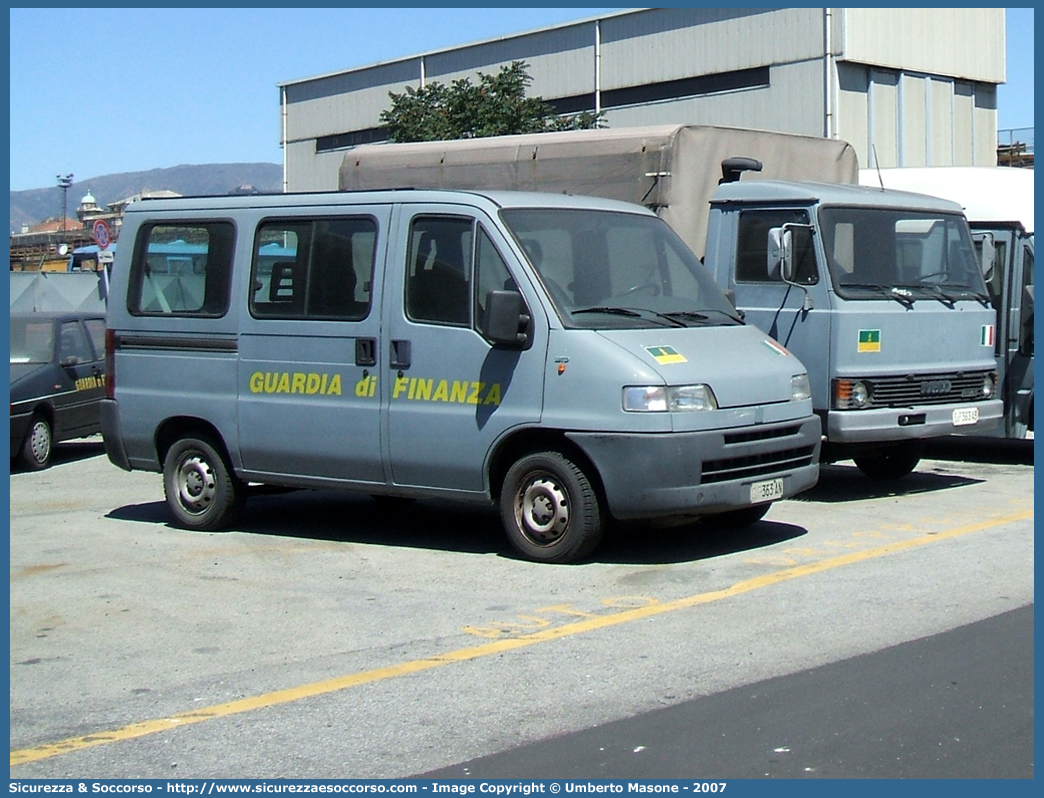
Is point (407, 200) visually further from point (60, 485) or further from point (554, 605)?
point (60, 485)

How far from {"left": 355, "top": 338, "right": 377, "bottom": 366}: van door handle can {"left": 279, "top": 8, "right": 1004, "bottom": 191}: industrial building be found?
1181 inches

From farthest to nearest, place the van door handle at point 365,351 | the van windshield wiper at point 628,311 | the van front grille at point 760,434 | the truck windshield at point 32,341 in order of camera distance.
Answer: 1. the truck windshield at point 32,341
2. the van door handle at point 365,351
3. the van windshield wiper at point 628,311
4. the van front grille at point 760,434

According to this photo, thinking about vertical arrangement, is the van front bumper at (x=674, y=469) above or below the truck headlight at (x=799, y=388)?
below

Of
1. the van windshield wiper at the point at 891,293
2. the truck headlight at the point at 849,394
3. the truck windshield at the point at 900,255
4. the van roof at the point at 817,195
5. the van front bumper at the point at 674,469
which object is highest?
the van roof at the point at 817,195

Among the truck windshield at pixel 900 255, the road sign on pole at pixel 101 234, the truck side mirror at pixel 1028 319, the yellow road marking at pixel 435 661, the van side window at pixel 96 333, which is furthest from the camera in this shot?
the road sign on pole at pixel 101 234

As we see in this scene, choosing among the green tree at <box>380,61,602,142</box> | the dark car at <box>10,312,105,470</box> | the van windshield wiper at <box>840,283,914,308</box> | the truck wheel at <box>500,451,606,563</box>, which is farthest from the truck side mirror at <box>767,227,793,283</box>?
the green tree at <box>380,61,602,142</box>

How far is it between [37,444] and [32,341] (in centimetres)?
142

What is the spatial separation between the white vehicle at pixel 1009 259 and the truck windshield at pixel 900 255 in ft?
2.96

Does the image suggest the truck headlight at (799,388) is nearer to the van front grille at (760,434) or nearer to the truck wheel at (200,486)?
the van front grille at (760,434)

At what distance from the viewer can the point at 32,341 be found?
16.6 meters

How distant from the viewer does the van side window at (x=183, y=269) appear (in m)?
10.6

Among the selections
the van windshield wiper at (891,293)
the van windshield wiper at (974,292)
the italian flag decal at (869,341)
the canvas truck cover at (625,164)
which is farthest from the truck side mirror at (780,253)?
the van windshield wiper at (974,292)

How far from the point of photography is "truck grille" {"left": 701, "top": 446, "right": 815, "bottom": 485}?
8.98 meters

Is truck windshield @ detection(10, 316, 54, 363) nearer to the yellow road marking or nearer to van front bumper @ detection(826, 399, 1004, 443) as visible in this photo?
van front bumper @ detection(826, 399, 1004, 443)
